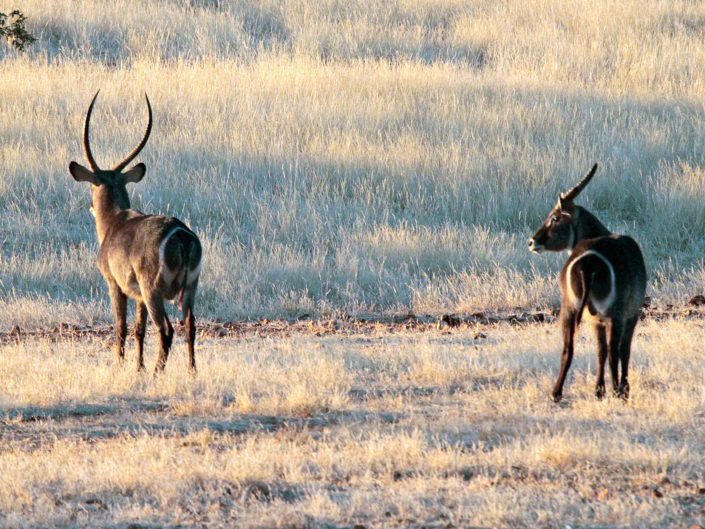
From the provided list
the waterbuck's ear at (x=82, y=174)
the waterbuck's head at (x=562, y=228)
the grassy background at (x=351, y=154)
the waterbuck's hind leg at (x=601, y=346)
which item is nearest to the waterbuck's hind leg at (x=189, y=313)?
the waterbuck's ear at (x=82, y=174)

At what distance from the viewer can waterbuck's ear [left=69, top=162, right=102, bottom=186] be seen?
855 centimetres

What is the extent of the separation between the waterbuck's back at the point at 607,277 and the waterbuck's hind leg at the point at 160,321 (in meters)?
3.05

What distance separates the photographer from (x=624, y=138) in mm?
17000

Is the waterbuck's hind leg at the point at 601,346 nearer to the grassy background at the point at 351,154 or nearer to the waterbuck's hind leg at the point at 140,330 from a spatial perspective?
the waterbuck's hind leg at the point at 140,330

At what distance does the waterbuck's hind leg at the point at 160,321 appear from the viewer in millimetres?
7527

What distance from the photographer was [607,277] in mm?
6465

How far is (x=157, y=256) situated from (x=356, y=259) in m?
5.21

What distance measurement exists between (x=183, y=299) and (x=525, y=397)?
2720mm

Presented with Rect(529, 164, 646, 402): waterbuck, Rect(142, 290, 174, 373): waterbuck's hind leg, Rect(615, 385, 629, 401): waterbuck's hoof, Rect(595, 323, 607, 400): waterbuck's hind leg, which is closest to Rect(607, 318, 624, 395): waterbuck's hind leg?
Rect(529, 164, 646, 402): waterbuck

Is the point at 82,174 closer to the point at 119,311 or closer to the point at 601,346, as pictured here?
the point at 119,311

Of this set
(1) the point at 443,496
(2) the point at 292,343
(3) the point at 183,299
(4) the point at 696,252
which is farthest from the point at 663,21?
(1) the point at 443,496

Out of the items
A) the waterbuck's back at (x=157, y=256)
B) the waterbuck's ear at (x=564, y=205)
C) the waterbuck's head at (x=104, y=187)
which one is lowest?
the waterbuck's back at (x=157, y=256)

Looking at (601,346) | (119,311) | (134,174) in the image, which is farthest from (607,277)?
(134,174)

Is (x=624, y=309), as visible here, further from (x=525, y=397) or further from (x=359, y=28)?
(x=359, y=28)
